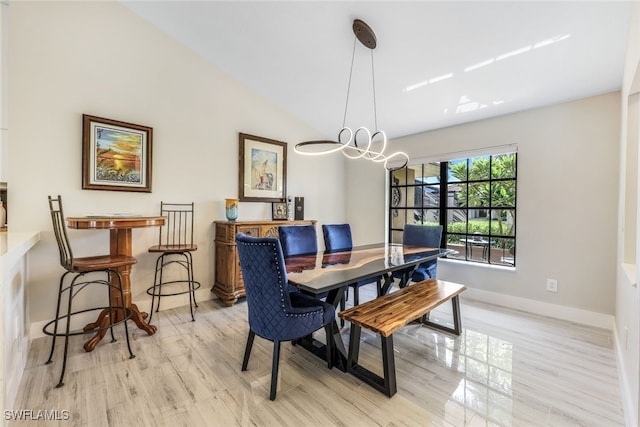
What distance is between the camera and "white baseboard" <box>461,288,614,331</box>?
108 inches

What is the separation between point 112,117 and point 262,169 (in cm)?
173

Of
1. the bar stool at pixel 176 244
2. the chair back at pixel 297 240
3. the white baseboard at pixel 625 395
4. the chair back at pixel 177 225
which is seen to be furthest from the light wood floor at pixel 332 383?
the chair back at pixel 177 225

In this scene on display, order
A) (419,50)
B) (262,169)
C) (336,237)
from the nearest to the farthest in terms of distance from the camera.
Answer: (419,50) → (336,237) → (262,169)

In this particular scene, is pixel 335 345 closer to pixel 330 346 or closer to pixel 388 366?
pixel 330 346

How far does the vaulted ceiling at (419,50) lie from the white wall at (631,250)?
1.20 ft

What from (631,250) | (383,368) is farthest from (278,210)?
(631,250)

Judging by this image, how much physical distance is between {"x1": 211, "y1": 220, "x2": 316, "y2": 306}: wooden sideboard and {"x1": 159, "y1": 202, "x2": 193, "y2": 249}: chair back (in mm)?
320

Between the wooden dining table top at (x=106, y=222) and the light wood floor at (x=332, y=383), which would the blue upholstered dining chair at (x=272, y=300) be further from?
the wooden dining table top at (x=106, y=222)

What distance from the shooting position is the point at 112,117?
112 inches

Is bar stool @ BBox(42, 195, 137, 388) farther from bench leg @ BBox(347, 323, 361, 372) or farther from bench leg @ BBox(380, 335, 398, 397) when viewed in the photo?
bench leg @ BBox(380, 335, 398, 397)

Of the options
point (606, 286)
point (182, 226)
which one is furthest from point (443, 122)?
point (182, 226)

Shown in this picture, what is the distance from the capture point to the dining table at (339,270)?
178 centimetres

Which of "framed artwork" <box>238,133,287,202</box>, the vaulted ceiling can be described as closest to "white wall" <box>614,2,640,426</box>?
the vaulted ceiling

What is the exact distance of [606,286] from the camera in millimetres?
2736
